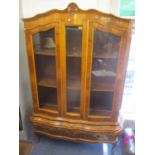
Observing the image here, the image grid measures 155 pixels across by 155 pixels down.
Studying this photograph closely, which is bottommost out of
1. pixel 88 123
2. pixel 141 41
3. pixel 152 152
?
pixel 88 123

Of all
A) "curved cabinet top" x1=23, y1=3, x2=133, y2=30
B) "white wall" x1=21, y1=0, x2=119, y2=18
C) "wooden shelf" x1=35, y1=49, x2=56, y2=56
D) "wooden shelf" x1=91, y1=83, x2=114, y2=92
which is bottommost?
"wooden shelf" x1=91, y1=83, x2=114, y2=92

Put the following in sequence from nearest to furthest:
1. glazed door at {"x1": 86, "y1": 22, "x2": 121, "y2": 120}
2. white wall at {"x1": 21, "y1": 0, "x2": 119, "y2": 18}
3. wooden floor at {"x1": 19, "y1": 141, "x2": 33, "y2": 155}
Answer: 1. wooden floor at {"x1": 19, "y1": 141, "x2": 33, "y2": 155}
2. glazed door at {"x1": 86, "y1": 22, "x2": 121, "y2": 120}
3. white wall at {"x1": 21, "y1": 0, "x2": 119, "y2": 18}

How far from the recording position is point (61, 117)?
1.57 metres

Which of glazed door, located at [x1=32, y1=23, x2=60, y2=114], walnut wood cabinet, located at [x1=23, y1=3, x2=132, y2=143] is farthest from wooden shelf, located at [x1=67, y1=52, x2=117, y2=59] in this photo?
glazed door, located at [x1=32, y1=23, x2=60, y2=114]

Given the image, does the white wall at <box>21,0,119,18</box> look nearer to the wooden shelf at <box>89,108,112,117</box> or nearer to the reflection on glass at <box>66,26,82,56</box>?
the reflection on glass at <box>66,26,82,56</box>

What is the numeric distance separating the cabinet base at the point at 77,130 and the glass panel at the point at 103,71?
5.2 inches

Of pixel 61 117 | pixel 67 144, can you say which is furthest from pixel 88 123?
pixel 67 144

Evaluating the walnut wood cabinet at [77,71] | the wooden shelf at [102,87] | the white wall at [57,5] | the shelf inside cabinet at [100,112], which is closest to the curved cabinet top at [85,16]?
the walnut wood cabinet at [77,71]

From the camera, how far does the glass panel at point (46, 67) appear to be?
1407 mm

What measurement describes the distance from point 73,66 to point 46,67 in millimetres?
264

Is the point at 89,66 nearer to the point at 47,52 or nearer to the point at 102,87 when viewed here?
the point at 102,87

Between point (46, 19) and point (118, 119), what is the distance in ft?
3.45

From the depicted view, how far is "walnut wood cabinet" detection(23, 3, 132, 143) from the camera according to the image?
1250mm
